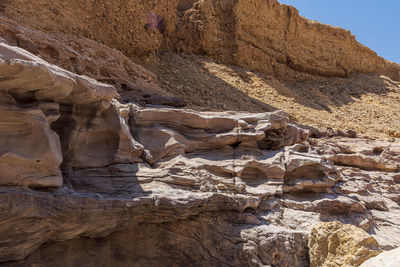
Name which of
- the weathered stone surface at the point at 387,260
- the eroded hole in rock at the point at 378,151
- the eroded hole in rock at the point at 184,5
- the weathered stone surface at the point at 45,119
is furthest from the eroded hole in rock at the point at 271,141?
the eroded hole in rock at the point at 184,5

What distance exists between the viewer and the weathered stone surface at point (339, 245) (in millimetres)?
3607

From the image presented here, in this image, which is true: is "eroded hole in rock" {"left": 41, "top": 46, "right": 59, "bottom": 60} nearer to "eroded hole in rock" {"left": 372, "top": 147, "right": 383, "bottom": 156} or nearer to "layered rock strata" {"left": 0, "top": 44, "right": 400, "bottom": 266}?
"layered rock strata" {"left": 0, "top": 44, "right": 400, "bottom": 266}

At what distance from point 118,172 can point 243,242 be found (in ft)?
6.96

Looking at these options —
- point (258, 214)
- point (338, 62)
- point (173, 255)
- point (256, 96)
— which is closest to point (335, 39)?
point (338, 62)

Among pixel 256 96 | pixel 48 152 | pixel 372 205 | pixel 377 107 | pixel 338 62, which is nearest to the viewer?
pixel 48 152

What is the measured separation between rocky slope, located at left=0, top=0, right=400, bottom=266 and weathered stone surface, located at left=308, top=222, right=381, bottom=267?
0.30 ft

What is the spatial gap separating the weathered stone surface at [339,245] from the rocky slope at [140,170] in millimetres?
92

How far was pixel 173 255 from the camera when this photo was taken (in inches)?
174

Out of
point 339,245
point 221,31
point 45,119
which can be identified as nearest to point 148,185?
point 45,119

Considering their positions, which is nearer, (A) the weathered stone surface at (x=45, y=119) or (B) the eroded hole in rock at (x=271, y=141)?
(A) the weathered stone surface at (x=45, y=119)

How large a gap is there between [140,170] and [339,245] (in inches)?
116

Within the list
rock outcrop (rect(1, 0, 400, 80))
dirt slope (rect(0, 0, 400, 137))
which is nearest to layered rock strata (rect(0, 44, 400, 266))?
dirt slope (rect(0, 0, 400, 137))

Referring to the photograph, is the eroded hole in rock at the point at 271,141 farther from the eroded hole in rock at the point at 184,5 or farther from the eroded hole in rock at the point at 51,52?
the eroded hole in rock at the point at 184,5

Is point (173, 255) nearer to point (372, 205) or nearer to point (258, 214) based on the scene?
point (258, 214)
